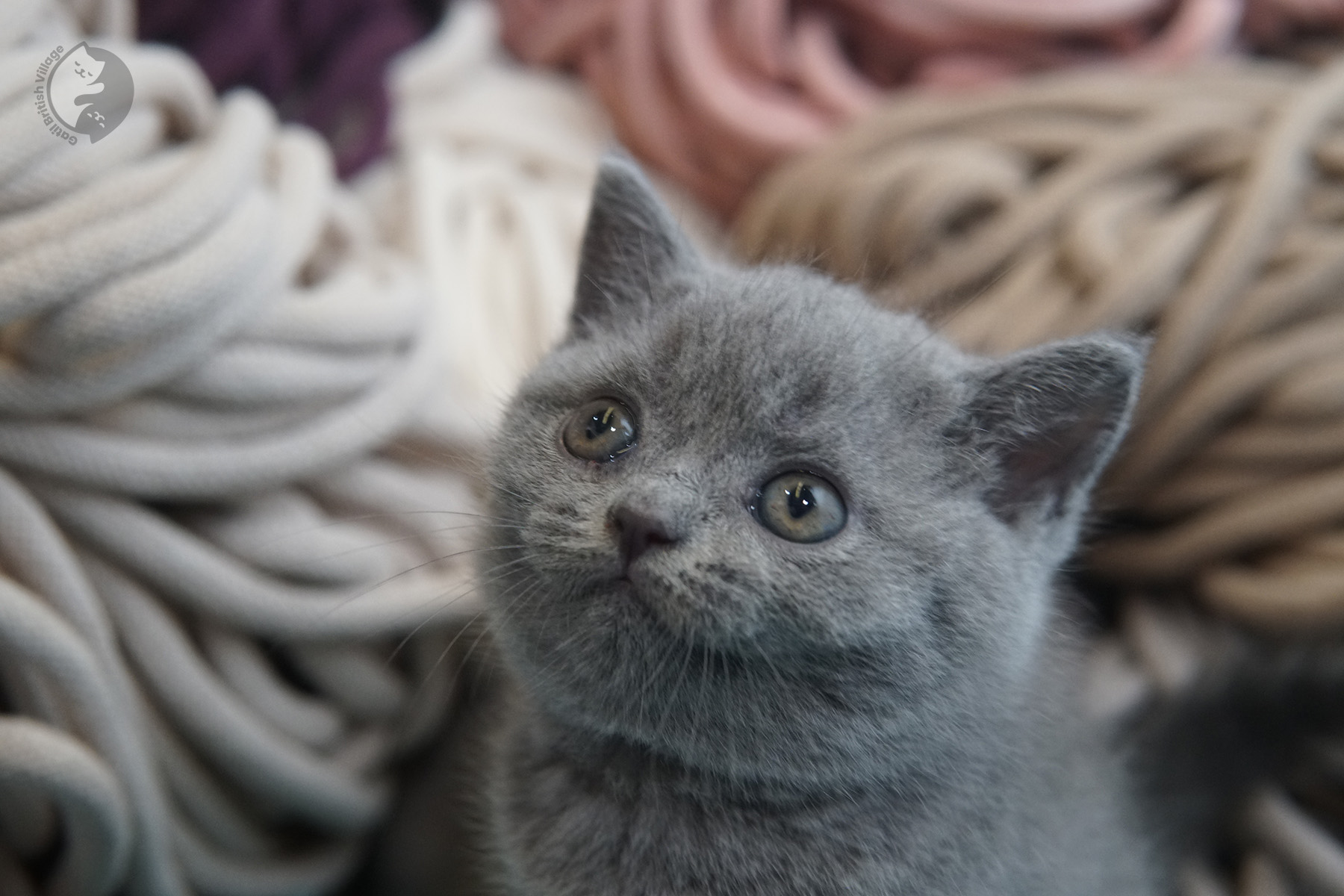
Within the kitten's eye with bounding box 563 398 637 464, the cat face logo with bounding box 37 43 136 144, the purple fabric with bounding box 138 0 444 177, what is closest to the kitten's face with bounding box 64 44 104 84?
the cat face logo with bounding box 37 43 136 144

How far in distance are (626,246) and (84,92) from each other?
13.4 inches

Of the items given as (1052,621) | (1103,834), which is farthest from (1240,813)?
(1052,621)

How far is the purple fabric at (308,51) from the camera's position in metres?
0.82

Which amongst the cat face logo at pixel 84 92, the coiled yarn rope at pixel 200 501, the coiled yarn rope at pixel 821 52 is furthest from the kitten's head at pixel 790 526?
the coiled yarn rope at pixel 821 52

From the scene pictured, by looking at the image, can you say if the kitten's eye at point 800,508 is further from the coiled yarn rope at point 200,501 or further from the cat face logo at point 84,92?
the cat face logo at point 84,92

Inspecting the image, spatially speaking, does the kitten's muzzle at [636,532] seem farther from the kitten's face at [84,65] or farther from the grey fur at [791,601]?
the kitten's face at [84,65]

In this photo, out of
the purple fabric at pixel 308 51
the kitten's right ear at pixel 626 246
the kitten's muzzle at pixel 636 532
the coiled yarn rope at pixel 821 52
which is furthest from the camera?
the coiled yarn rope at pixel 821 52

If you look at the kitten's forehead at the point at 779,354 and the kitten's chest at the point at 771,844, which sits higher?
the kitten's forehead at the point at 779,354

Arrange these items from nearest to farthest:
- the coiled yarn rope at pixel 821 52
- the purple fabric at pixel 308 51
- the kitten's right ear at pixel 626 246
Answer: the kitten's right ear at pixel 626 246
the purple fabric at pixel 308 51
the coiled yarn rope at pixel 821 52

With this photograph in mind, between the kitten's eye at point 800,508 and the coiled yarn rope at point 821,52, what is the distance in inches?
22.2

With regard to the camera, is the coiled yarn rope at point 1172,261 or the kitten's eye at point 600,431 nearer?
the kitten's eye at point 600,431

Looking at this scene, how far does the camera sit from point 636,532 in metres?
0.49

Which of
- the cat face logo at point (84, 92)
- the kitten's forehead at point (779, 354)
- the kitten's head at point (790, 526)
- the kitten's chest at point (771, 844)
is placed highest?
the cat face logo at point (84, 92)

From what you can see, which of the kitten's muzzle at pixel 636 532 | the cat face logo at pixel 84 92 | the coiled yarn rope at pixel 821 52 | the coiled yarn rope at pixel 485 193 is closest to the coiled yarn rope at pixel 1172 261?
the coiled yarn rope at pixel 821 52
